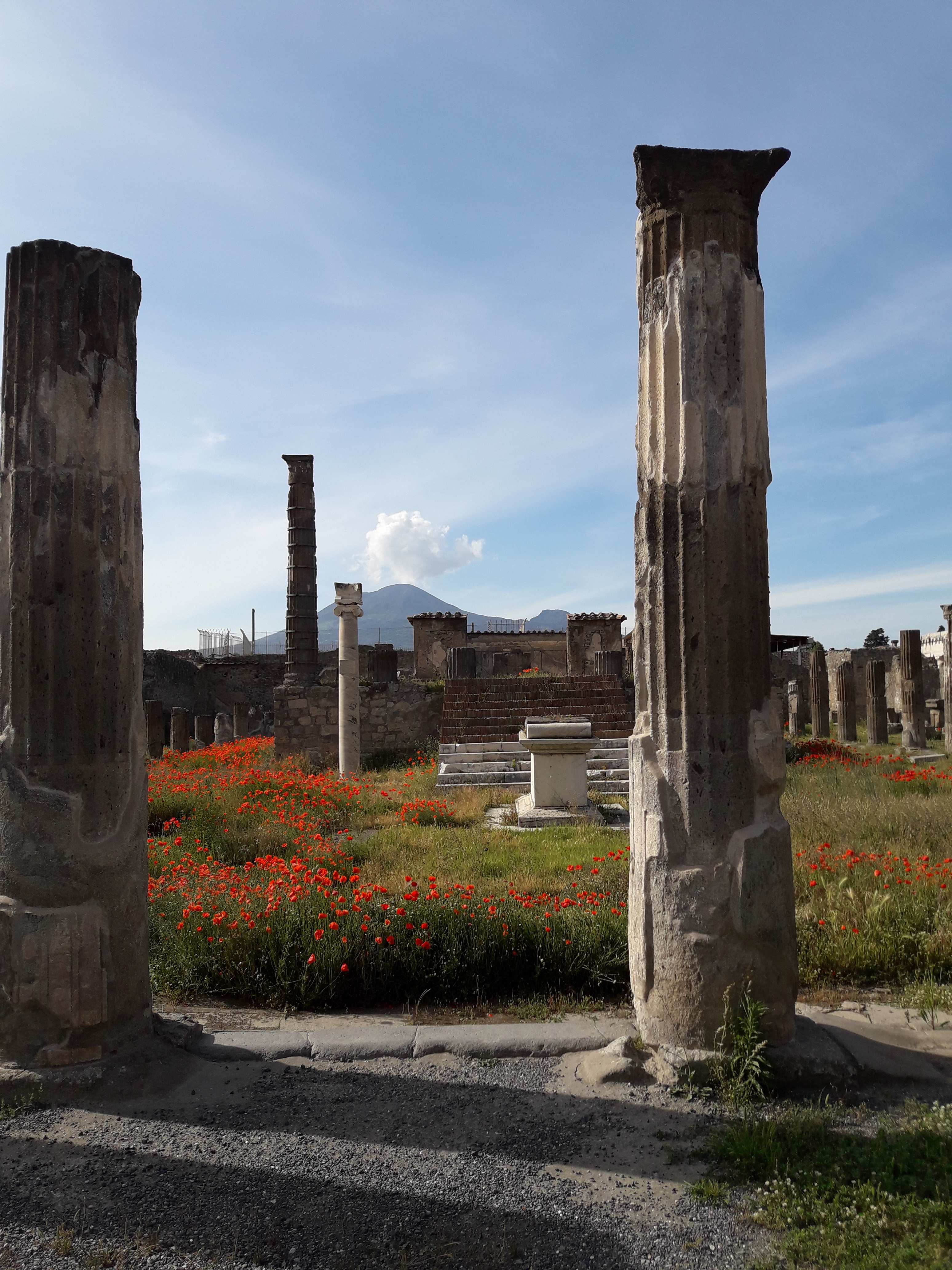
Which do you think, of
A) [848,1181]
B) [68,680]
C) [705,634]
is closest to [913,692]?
[705,634]

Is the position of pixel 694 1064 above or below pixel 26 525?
below

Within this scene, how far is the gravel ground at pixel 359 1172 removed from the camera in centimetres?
251

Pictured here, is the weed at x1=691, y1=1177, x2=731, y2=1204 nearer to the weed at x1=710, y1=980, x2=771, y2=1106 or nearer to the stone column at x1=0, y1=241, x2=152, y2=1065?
the weed at x1=710, y1=980, x2=771, y2=1106

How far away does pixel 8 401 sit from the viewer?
371 cm

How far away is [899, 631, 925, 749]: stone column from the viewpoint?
1697cm

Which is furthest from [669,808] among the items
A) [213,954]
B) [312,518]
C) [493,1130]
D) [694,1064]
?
[312,518]

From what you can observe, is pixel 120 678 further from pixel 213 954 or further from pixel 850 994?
pixel 850 994

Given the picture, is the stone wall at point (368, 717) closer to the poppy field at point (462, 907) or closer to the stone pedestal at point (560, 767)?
the stone pedestal at point (560, 767)

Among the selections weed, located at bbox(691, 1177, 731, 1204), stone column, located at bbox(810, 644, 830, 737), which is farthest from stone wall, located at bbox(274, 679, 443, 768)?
weed, located at bbox(691, 1177, 731, 1204)

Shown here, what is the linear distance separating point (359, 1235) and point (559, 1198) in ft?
2.06

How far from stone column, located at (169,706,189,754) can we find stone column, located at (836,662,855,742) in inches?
550

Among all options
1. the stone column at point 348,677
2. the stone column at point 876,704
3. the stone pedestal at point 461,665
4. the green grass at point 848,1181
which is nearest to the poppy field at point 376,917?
the green grass at point 848,1181

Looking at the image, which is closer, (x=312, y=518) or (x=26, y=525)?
(x=26, y=525)

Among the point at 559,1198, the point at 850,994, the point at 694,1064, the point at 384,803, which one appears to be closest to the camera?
the point at 559,1198
